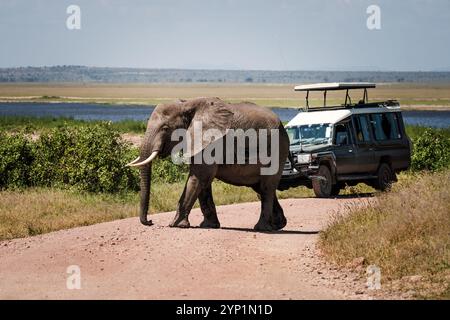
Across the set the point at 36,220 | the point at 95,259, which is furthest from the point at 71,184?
the point at 95,259

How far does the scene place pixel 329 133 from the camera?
990 inches

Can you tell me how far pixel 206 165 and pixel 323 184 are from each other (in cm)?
712

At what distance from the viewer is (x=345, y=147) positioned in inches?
988

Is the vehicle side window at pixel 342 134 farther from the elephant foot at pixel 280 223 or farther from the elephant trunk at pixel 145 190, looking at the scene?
the elephant trunk at pixel 145 190

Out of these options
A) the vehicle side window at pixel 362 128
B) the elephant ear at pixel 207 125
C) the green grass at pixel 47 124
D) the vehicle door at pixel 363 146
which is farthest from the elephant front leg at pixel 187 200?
the green grass at pixel 47 124

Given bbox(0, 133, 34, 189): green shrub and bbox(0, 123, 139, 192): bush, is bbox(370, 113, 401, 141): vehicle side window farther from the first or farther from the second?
bbox(0, 133, 34, 189): green shrub

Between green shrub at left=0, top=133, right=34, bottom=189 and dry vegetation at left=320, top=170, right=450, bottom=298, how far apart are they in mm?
11244

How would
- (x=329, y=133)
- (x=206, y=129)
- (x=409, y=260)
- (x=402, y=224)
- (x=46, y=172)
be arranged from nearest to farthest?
(x=409, y=260)
(x=402, y=224)
(x=206, y=129)
(x=329, y=133)
(x=46, y=172)

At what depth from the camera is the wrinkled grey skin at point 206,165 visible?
59.0 ft

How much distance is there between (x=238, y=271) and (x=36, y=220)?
703 cm

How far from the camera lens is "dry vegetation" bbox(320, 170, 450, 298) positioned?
13487mm

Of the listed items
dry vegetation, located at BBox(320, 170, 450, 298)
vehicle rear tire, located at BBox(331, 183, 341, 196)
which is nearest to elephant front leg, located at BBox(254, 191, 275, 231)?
dry vegetation, located at BBox(320, 170, 450, 298)

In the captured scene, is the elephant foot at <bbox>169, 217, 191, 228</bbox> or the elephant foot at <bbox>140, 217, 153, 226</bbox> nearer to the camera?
the elephant foot at <bbox>140, 217, 153, 226</bbox>

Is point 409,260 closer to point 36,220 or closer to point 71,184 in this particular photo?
point 36,220
